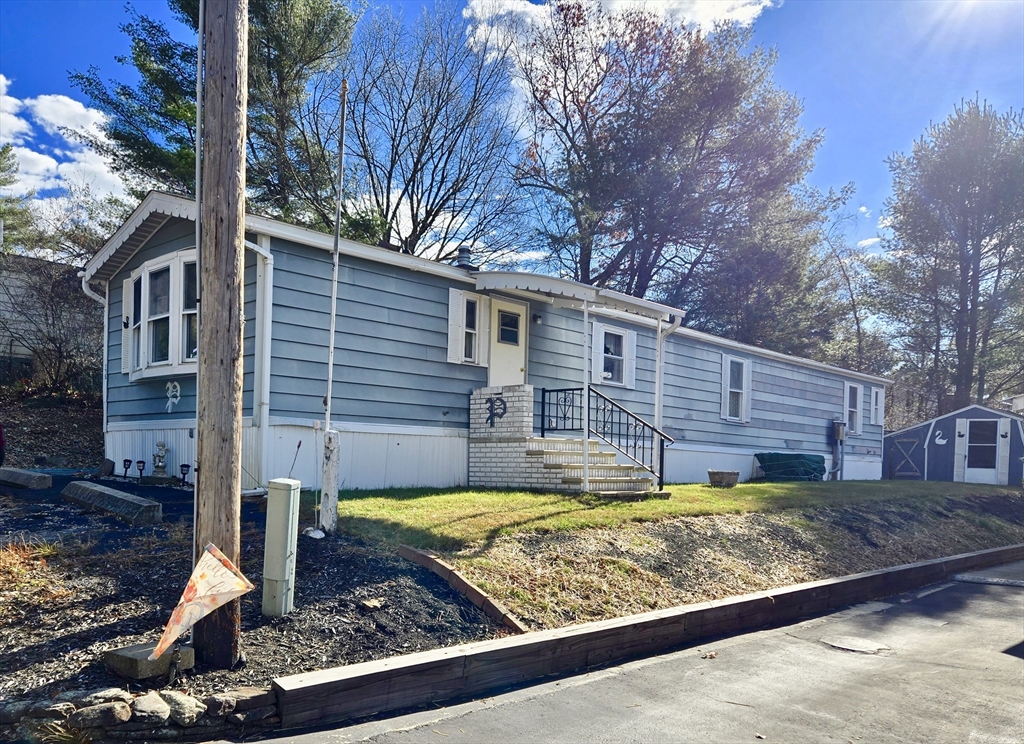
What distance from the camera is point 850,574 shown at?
27.5ft

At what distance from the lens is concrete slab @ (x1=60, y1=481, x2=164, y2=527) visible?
6613 mm

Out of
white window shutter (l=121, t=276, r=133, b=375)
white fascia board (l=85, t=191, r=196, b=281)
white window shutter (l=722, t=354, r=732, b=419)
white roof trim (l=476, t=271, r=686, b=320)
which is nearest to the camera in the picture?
white fascia board (l=85, t=191, r=196, b=281)

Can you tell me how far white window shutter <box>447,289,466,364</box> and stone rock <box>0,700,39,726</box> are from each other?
754 cm

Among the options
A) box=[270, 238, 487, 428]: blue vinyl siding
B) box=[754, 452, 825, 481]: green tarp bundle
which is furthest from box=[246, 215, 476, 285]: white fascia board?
box=[754, 452, 825, 481]: green tarp bundle

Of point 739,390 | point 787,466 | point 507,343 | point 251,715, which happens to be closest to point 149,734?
point 251,715

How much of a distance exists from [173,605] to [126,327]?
7562 mm

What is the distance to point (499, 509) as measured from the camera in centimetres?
807

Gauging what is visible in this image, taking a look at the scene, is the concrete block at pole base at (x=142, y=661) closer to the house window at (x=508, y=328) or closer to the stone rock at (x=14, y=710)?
the stone rock at (x=14, y=710)

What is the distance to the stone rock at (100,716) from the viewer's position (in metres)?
3.49

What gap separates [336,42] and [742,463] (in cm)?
1376

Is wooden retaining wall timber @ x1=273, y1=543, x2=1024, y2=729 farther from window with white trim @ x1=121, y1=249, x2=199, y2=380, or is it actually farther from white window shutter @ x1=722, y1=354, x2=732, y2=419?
white window shutter @ x1=722, y1=354, x2=732, y2=419

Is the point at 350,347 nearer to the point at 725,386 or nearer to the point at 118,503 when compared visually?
the point at 118,503

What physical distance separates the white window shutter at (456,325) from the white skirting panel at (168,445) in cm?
320

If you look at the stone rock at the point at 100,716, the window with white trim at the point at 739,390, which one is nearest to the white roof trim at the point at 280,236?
the stone rock at the point at 100,716
